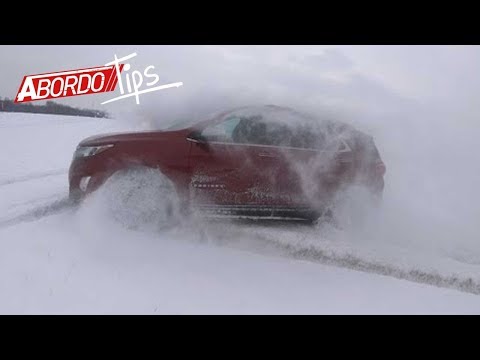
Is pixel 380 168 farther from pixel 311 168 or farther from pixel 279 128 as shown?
pixel 279 128

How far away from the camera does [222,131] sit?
4.67m

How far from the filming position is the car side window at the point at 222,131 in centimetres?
460

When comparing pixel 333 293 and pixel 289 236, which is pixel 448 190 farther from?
pixel 333 293

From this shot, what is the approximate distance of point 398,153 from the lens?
5.89 metres

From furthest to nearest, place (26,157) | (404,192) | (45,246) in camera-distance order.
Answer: (26,157) → (404,192) → (45,246)

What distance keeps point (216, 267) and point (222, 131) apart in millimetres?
1667

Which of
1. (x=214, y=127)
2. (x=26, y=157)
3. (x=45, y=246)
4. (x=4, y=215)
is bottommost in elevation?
(x=45, y=246)

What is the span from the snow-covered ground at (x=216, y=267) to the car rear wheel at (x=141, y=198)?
0.35ft

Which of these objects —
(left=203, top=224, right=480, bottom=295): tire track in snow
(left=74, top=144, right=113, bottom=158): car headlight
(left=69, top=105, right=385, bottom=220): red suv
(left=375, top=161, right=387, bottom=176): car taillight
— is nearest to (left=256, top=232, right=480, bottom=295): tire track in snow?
(left=203, top=224, right=480, bottom=295): tire track in snow

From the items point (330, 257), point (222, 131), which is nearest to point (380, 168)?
point (330, 257)

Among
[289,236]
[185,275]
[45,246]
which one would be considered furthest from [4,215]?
[289,236]

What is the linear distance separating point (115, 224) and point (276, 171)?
1.87 metres

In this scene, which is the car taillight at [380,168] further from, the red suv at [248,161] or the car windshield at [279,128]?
the car windshield at [279,128]

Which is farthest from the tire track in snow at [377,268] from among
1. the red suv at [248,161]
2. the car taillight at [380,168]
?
the car taillight at [380,168]
